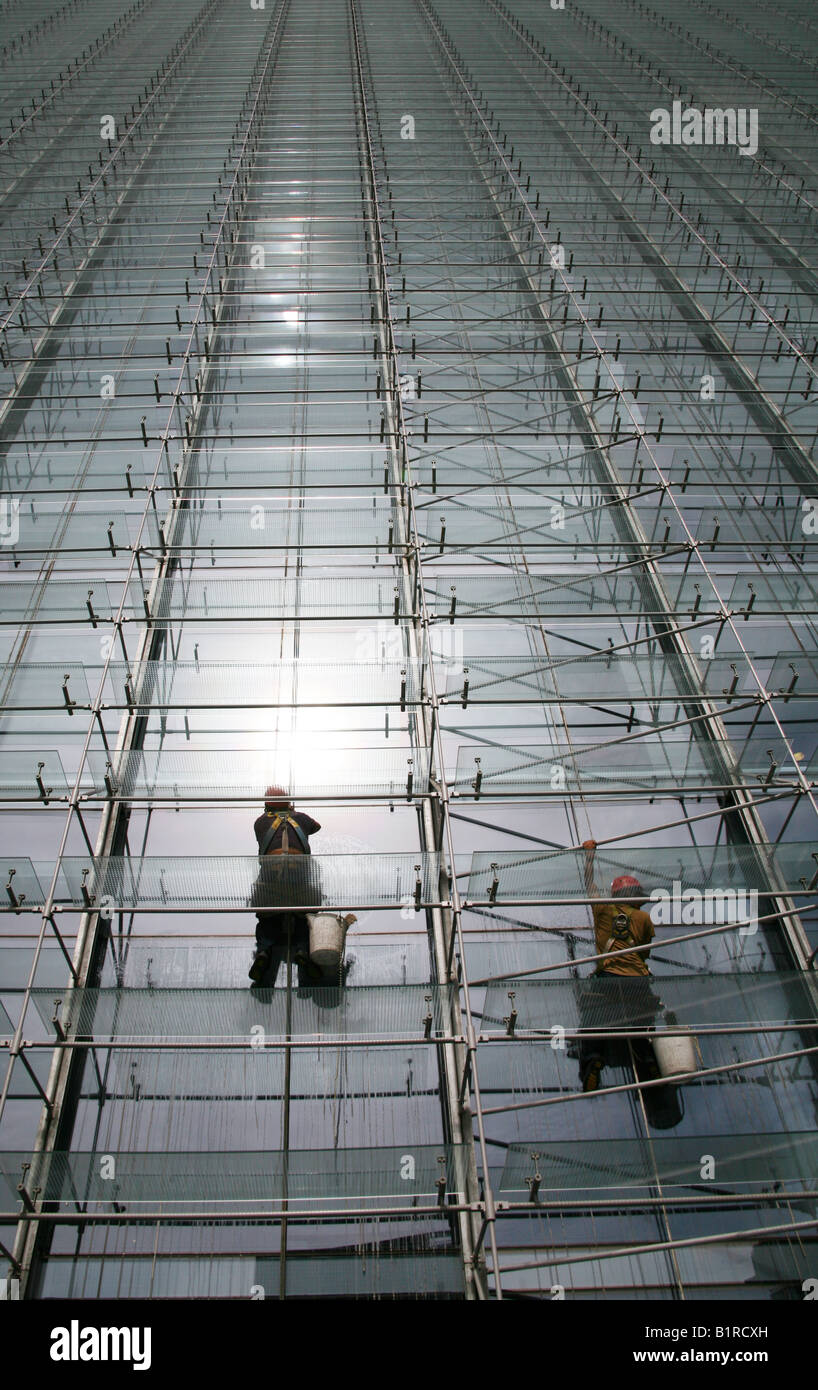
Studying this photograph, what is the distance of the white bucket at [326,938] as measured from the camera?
27.7 feet

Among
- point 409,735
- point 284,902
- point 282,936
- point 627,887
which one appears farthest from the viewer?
point 409,735

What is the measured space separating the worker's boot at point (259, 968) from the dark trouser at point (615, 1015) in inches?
97.7

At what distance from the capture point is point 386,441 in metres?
14.2

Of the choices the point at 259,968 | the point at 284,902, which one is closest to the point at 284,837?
the point at 284,902

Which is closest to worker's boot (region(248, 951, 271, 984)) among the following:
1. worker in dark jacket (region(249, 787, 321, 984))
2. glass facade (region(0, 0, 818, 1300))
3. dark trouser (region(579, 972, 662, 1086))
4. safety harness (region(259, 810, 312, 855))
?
worker in dark jacket (region(249, 787, 321, 984))

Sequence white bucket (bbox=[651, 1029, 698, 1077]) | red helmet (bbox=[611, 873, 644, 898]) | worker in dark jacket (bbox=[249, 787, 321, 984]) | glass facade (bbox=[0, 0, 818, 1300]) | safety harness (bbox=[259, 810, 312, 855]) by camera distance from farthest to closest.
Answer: safety harness (bbox=[259, 810, 312, 855]) < red helmet (bbox=[611, 873, 644, 898]) < worker in dark jacket (bbox=[249, 787, 321, 984]) < white bucket (bbox=[651, 1029, 698, 1077]) < glass facade (bbox=[0, 0, 818, 1300])

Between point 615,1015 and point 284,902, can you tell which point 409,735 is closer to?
point 284,902

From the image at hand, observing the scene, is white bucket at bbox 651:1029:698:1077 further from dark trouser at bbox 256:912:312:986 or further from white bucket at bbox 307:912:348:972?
dark trouser at bbox 256:912:312:986

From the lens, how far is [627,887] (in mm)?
8945

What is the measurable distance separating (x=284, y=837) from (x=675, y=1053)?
11.8 feet

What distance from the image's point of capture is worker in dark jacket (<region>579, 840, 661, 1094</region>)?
26.3 ft

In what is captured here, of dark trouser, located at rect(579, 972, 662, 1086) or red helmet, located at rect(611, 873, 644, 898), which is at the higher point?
red helmet, located at rect(611, 873, 644, 898)
